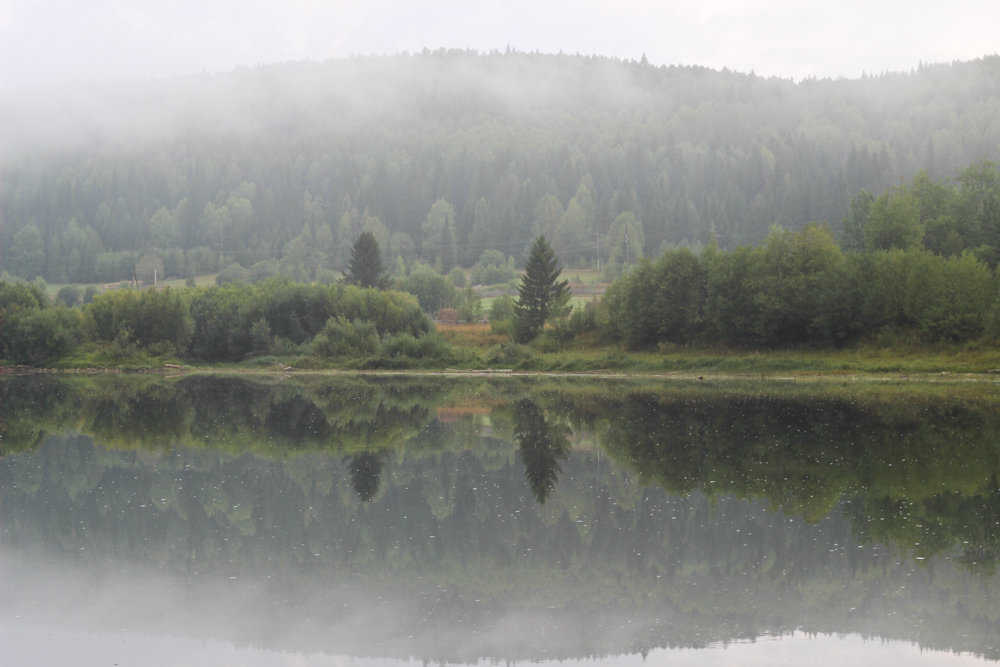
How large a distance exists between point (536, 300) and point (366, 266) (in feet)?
120

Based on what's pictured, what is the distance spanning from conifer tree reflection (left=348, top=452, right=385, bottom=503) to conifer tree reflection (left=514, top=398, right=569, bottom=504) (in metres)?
3.71

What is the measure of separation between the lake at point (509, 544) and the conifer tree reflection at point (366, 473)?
108 mm

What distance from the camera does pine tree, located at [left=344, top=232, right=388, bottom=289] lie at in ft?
369

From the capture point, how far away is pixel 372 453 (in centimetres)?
2831

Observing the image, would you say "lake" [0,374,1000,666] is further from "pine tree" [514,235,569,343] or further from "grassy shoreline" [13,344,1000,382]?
"pine tree" [514,235,569,343]

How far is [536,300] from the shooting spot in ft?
270

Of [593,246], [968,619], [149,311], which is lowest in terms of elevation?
[968,619]

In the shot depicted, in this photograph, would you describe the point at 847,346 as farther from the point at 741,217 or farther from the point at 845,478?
the point at 741,217

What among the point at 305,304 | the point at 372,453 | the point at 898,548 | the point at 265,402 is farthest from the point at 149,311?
the point at 898,548

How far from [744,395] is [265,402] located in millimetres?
23524

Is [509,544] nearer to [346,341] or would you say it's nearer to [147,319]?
[346,341]

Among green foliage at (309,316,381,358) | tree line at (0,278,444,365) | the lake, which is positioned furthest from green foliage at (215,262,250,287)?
the lake

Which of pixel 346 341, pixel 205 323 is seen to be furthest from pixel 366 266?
pixel 346 341

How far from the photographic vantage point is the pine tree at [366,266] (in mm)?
112562
